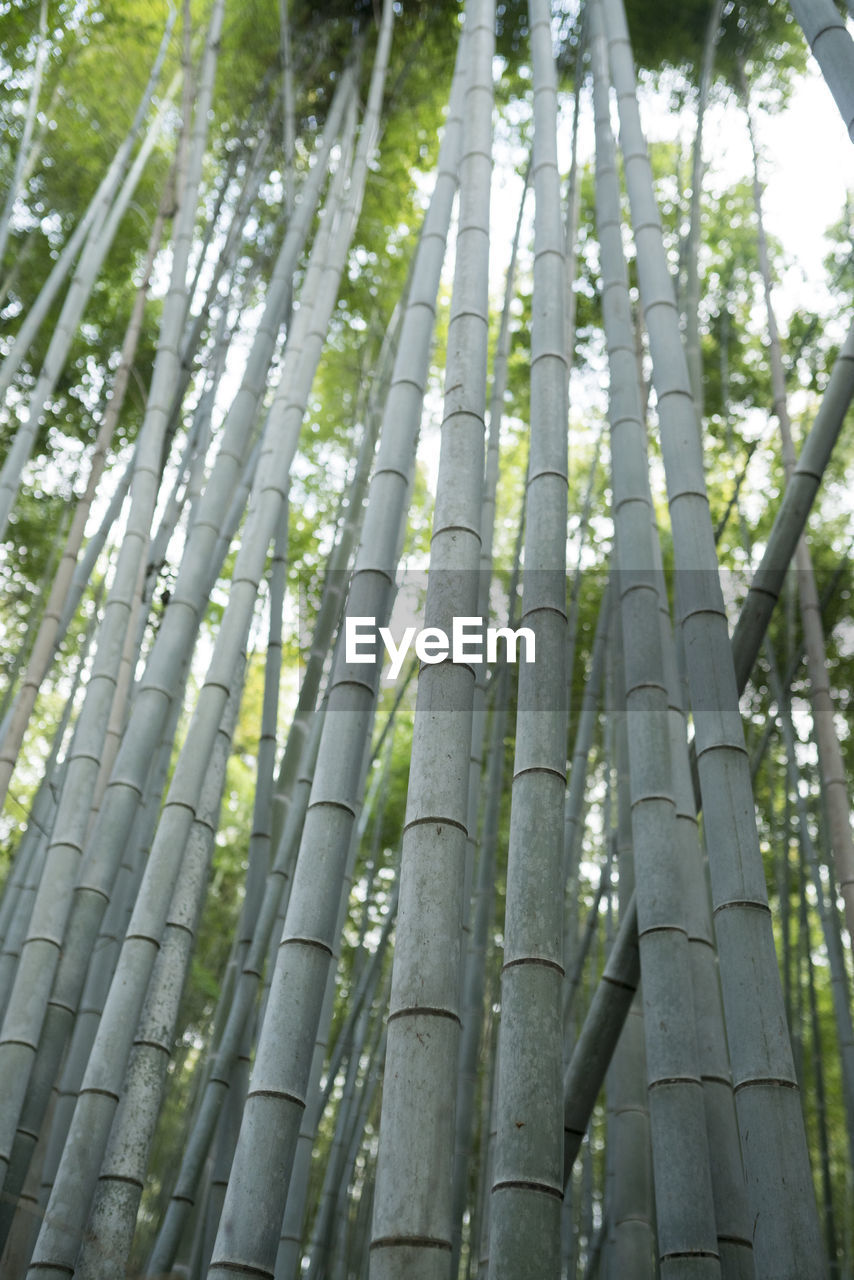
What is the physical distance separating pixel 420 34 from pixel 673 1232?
4.51 meters

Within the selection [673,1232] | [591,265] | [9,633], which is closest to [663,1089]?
[673,1232]

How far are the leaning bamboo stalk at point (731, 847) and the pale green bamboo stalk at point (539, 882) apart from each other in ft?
0.84

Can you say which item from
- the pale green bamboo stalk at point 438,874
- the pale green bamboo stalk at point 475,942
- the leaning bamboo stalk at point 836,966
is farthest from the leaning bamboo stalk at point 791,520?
the leaning bamboo stalk at point 836,966

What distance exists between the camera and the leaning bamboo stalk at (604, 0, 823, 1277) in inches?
53.7

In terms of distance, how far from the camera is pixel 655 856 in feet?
5.90

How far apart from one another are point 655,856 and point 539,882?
424 mm

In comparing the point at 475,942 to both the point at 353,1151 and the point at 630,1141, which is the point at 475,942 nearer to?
the point at 630,1141

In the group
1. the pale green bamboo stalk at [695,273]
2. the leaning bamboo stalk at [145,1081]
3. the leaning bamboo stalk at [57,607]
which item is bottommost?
the leaning bamboo stalk at [145,1081]

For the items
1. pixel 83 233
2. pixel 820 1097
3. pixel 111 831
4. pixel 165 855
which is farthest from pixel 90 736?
pixel 820 1097

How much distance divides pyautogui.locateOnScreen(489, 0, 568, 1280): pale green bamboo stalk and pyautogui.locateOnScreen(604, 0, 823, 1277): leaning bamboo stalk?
26 centimetres

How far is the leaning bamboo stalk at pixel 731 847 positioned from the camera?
1.37 meters

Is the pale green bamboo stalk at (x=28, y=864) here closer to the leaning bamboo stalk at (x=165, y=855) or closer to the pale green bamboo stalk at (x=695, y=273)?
the leaning bamboo stalk at (x=165, y=855)

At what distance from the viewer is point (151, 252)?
3.27 meters

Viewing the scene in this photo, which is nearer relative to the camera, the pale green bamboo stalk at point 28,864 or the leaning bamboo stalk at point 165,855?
the leaning bamboo stalk at point 165,855
